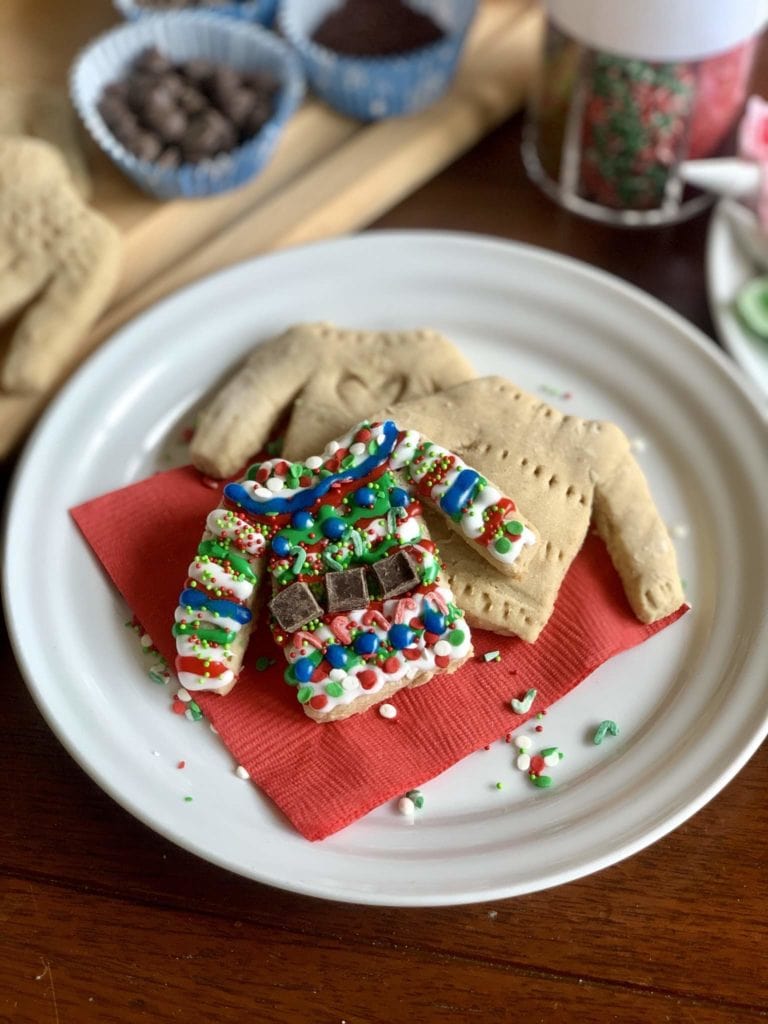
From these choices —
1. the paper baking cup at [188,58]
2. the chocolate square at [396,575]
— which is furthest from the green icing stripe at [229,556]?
the paper baking cup at [188,58]

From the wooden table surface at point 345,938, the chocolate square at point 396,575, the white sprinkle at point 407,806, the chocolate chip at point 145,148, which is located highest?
the chocolate chip at point 145,148

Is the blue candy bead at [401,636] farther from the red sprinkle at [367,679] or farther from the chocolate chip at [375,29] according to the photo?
the chocolate chip at [375,29]

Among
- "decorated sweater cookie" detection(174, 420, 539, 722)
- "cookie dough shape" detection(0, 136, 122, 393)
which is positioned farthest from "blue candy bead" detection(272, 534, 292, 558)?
"cookie dough shape" detection(0, 136, 122, 393)

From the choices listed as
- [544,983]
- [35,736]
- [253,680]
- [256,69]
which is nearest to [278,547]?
[253,680]

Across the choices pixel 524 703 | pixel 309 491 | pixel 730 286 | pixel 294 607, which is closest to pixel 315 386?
pixel 309 491

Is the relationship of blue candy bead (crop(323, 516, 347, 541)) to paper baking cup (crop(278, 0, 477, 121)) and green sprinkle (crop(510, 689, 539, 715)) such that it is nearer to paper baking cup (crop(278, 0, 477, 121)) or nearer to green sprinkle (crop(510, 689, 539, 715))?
green sprinkle (crop(510, 689, 539, 715))

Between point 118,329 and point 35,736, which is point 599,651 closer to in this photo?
point 35,736
